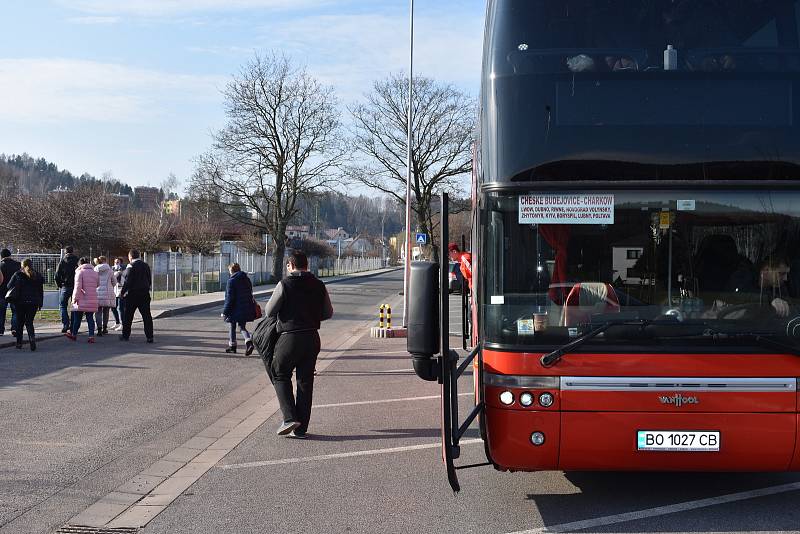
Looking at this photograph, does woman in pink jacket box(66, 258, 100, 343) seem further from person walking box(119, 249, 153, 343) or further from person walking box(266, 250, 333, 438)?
person walking box(266, 250, 333, 438)

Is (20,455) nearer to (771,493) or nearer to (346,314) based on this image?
(771,493)

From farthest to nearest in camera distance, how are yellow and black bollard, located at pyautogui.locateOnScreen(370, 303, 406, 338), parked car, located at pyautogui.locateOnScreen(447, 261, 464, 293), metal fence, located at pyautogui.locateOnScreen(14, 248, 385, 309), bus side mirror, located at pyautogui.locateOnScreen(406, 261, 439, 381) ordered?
metal fence, located at pyautogui.locateOnScreen(14, 248, 385, 309), yellow and black bollard, located at pyautogui.locateOnScreen(370, 303, 406, 338), parked car, located at pyautogui.locateOnScreen(447, 261, 464, 293), bus side mirror, located at pyautogui.locateOnScreen(406, 261, 439, 381)

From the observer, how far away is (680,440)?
212 inches

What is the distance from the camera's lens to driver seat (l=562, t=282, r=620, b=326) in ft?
17.7

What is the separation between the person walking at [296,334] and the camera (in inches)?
326

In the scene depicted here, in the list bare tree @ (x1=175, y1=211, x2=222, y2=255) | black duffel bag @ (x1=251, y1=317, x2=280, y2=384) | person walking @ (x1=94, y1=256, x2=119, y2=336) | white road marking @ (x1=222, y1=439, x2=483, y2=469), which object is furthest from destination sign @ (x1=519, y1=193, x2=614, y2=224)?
bare tree @ (x1=175, y1=211, x2=222, y2=255)

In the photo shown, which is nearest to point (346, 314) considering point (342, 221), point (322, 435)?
point (322, 435)

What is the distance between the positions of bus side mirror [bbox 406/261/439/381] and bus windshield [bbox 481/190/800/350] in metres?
0.48

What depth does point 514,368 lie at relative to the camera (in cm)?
540

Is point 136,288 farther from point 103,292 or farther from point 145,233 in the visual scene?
point 145,233

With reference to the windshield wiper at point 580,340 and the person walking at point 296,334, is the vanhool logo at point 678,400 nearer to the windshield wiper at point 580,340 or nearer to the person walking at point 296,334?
the windshield wiper at point 580,340

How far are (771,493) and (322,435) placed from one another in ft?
13.3

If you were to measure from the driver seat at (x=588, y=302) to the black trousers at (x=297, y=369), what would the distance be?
3502 mm

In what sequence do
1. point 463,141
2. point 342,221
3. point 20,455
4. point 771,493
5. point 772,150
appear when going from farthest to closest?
1. point 342,221
2. point 463,141
3. point 20,455
4. point 771,493
5. point 772,150
